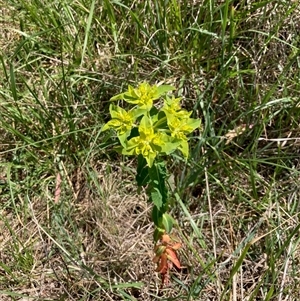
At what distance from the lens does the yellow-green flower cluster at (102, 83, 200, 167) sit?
1398 millimetres

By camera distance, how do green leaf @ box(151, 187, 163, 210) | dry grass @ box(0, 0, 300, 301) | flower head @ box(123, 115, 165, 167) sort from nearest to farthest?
flower head @ box(123, 115, 165, 167)
green leaf @ box(151, 187, 163, 210)
dry grass @ box(0, 0, 300, 301)

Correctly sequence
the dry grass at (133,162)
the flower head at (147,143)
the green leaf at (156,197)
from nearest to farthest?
the flower head at (147,143) < the green leaf at (156,197) < the dry grass at (133,162)

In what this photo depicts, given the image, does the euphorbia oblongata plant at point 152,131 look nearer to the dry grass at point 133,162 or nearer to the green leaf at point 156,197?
the green leaf at point 156,197

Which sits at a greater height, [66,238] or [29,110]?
[29,110]

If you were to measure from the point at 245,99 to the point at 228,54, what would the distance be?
145 mm

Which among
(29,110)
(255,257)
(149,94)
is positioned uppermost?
(149,94)

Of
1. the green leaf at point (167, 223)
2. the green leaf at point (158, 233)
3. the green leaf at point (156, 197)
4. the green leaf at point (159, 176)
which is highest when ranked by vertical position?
the green leaf at point (159, 176)

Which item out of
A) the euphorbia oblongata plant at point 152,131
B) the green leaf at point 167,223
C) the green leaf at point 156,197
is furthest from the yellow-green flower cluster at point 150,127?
the green leaf at point 167,223

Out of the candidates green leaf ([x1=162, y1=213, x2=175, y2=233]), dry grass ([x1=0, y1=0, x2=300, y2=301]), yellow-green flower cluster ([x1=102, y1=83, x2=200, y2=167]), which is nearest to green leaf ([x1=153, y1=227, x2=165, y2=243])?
green leaf ([x1=162, y1=213, x2=175, y2=233])

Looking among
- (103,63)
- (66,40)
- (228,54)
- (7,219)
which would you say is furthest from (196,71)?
(7,219)

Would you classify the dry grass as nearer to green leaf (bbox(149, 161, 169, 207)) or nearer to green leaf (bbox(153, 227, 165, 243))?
green leaf (bbox(153, 227, 165, 243))

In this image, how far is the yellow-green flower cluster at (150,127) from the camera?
140 centimetres

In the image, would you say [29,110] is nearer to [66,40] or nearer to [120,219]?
[66,40]

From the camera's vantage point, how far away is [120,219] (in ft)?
6.04
